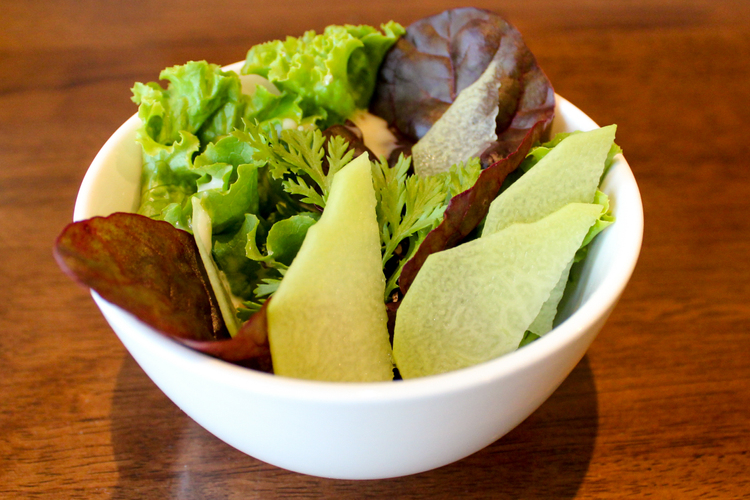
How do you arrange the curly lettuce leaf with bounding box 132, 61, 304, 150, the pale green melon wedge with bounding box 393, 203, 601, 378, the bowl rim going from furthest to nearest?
1. the curly lettuce leaf with bounding box 132, 61, 304, 150
2. the pale green melon wedge with bounding box 393, 203, 601, 378
3. the bowl rim

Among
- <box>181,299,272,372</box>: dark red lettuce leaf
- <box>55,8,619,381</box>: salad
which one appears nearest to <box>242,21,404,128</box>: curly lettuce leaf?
<box>55,8,619,381</box>: salad

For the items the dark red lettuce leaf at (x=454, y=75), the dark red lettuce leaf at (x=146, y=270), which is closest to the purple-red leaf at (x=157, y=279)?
the dark red lettuce leaf at (x=146, y=270)

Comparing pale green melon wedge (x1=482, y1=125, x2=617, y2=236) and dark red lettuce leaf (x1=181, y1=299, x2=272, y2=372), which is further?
pale green melon wedge (x1=482, y1=125, x2=617, y2=236)

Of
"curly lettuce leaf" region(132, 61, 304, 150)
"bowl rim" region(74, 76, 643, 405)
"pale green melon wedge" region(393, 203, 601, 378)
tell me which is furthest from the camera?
"curly lettuce leaf" region(132, 61, 304, 150)

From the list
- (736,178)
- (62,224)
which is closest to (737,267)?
(736,178)

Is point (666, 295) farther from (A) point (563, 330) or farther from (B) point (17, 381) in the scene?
(B) point (17, 381)

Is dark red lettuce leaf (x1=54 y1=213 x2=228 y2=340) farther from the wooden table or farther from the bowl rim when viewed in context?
the wooden table

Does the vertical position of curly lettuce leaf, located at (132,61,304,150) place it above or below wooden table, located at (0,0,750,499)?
above

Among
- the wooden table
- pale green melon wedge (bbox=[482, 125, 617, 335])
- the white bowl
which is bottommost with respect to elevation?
the wooden table
